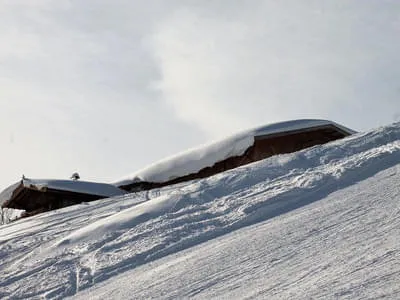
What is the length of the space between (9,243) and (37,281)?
8.62 feet

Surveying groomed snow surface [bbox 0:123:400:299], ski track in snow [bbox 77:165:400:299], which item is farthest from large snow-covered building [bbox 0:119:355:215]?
ski track in snow [bbox 77:165:400:299]

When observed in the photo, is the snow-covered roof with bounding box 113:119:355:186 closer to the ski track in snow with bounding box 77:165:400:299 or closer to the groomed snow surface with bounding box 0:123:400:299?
the groomed snow surface with bounding box 0:123:400:299

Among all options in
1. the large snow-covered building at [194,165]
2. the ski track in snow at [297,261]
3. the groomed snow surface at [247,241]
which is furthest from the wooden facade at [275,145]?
the ski track in snow at [297,261]

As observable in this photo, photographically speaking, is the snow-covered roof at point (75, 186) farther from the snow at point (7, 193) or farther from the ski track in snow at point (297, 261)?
the ski track in snow at point (297, 261)

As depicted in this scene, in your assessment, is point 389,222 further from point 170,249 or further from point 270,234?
point 170,249

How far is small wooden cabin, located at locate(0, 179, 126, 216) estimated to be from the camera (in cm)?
1827

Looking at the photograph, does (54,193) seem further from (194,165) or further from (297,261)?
(297,261)

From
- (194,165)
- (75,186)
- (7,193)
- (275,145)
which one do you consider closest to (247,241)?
(275,145)

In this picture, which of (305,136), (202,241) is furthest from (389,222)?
(305,136)

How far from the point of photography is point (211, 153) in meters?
17.1

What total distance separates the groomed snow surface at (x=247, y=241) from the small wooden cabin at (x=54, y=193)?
8.77 metres

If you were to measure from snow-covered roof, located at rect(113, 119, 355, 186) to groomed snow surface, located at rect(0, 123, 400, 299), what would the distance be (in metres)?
6.93

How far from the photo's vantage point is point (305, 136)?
1717 centimetres

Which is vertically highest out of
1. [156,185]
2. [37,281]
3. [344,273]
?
[156,185]
